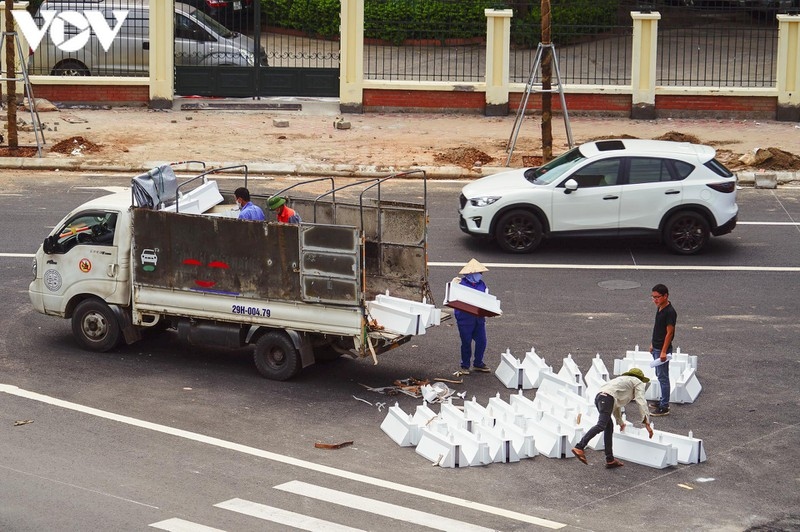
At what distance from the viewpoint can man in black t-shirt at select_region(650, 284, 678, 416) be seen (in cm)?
1362

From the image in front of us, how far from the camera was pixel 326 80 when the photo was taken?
31.7m

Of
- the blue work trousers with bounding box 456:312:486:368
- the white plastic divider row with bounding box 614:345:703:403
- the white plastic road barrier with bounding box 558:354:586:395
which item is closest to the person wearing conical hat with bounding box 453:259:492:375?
the blue work trousers with bounding box 456:312:486:368

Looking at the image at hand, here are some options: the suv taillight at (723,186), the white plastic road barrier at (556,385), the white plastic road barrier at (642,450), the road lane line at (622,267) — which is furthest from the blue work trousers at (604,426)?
the suv taillight at (723,186)

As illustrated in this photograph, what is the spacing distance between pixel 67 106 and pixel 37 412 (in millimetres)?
18639

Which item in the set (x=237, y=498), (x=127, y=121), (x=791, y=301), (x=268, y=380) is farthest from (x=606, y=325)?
(x=127, y=121)

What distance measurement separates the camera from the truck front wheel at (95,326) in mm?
15359

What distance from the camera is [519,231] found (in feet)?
65.9

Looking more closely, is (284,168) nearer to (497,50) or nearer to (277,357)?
(497,50)

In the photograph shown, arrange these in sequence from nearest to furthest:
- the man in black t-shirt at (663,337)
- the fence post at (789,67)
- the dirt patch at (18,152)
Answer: the man in black t-shirt at (663,337) → the dirt patch at (18,152) → the fence post at (789,67)

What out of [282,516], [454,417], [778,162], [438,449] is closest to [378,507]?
[282,516]

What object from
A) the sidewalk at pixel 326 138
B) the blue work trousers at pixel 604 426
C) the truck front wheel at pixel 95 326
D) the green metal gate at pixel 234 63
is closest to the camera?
the blue work trousers at pixel 604 426

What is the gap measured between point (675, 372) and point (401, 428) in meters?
3.51

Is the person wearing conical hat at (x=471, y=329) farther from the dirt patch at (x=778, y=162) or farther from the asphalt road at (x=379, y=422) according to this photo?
the dirt patch at (x=778, y=162)

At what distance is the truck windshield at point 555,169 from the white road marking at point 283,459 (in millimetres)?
8837
